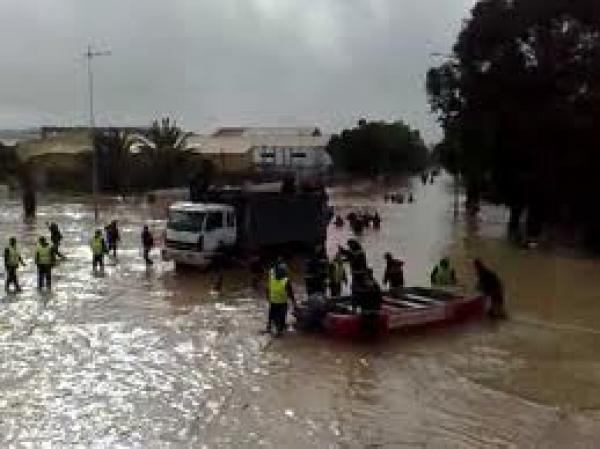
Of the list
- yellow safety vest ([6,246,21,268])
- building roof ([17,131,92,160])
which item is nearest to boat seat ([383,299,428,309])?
yellow safety vest ([6,246,21,268])

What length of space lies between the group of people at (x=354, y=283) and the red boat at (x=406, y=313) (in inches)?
Result: 9.2

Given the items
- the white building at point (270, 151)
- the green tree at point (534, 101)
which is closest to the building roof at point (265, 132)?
the white building at point (270, 151)

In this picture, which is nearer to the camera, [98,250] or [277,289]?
[277,289]

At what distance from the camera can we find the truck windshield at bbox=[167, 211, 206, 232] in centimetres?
3219

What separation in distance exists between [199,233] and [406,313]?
10.9m

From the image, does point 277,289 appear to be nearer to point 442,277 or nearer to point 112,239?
point 442,277

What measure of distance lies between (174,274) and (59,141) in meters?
68.8

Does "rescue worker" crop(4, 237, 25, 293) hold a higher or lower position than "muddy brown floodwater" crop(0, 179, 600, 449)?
higher

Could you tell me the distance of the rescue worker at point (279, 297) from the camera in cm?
2169

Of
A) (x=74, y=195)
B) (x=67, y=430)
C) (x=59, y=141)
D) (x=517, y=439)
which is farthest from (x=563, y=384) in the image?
(x=59, y=141)

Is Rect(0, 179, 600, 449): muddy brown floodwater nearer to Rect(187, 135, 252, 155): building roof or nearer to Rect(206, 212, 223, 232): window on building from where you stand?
Rect(206, 212, 223, 232): window on building

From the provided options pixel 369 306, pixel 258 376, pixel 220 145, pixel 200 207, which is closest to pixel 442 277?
pixel 369 306

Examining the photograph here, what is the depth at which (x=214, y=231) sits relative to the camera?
32.2 meters

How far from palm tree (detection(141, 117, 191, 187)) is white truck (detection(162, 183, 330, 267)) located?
51.4m
